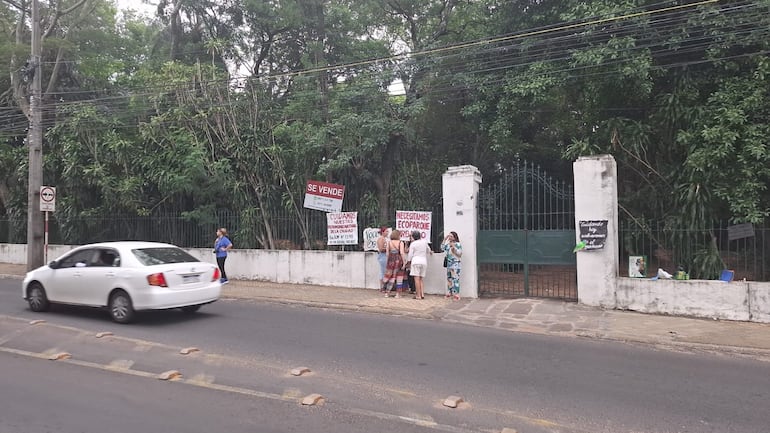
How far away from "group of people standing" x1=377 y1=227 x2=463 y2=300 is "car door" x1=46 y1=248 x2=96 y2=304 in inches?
234

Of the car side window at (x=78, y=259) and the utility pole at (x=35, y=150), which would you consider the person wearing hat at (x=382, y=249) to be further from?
the utility pole at (x=35, y=150)

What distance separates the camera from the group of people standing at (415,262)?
1163 cm

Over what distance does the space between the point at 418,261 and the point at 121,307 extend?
5755 millimetres

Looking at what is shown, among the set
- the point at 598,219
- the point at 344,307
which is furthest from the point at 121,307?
the point at 598,219

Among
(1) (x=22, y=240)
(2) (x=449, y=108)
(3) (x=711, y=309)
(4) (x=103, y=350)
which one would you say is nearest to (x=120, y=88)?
(1) (x=22, y=240)

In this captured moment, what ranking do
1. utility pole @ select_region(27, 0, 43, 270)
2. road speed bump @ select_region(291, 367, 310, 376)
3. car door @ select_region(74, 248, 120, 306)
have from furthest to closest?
utility pole @ select_region(27, 0, 43, 270), car door @ select_region(74, 248, 120, 306), road speed bump @ select_region(291, 367, 310, 376)

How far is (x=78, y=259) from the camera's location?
9.48 m

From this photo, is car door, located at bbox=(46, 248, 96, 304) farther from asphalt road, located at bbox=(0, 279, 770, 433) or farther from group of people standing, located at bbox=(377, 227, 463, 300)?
group of people standing, located at bbox=(377, 227, 463, 300)

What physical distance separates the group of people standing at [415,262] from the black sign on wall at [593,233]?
8.42 ft

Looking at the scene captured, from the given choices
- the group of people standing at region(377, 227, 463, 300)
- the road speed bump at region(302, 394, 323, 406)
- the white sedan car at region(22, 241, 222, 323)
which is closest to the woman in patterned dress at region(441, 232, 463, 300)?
the group of people standing at region(377, 227, 463, 300)

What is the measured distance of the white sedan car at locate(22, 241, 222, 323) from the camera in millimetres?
8656

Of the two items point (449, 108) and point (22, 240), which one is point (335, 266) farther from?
point (22, 240)

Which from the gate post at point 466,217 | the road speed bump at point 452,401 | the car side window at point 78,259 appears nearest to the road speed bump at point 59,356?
the car side window at point 78,259

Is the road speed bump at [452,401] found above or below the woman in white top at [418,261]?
below
